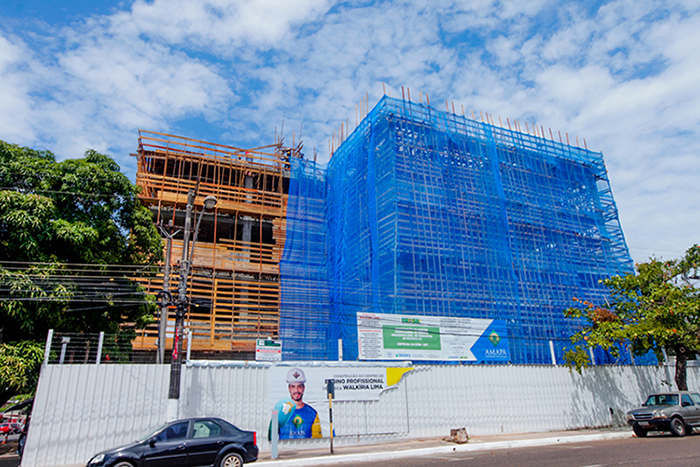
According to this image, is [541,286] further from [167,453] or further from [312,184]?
[167,453]

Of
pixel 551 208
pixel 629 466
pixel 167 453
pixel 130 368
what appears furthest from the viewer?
pixel 551 208

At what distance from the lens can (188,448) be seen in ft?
33.0

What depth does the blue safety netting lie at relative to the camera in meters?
22.3

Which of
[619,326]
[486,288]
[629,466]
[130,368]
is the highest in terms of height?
[486,288]

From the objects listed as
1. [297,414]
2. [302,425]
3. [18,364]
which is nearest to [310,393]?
[297,414]

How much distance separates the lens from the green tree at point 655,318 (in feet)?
60.5

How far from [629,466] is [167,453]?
937 centimetres

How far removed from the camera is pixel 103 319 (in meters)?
18.0

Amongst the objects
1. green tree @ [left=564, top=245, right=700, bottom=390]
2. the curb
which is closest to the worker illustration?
the curb

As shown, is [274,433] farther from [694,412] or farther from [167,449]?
[694,412]

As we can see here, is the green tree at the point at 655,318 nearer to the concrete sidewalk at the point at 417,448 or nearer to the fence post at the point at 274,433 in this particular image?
the concrete sidewalk at the point at 417,448

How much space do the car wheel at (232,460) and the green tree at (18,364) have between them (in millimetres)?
8927

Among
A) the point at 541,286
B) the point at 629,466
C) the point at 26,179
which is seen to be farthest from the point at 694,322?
the point at 26,179

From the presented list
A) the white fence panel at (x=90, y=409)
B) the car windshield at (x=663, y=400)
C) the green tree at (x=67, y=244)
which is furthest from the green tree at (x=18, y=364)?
the car windshield at (x=663, y=400)
